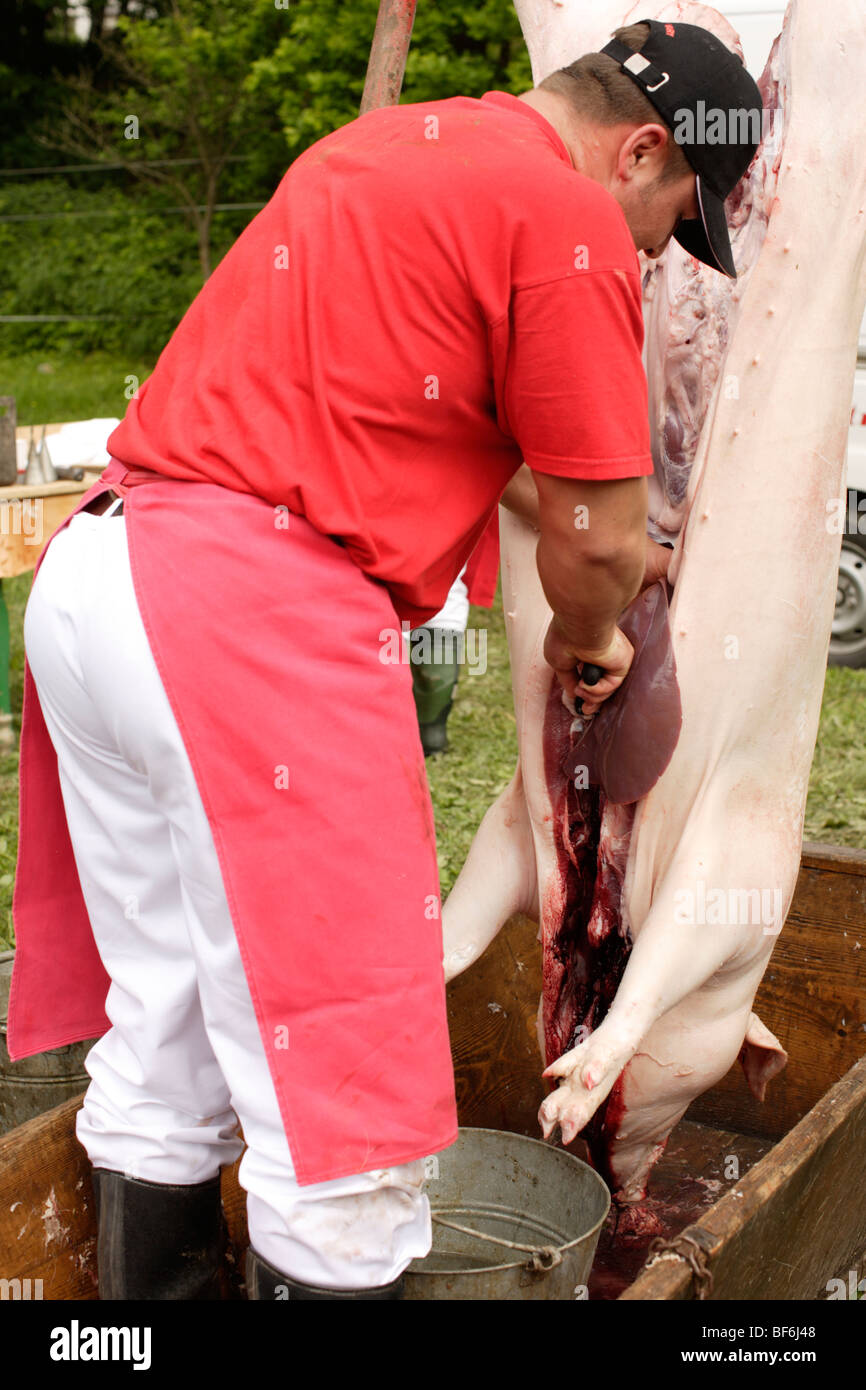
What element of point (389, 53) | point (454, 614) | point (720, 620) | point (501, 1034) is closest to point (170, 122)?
point (454, 614)

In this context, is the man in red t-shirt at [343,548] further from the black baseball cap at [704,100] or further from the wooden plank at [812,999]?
the wooden plank at [812,999]

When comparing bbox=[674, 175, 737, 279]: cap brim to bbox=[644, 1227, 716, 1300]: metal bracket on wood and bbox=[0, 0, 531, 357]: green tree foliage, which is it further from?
bbox=[0, 0, 531, 357]: green tree foliage

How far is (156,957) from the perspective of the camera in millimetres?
2043

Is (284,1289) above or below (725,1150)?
above

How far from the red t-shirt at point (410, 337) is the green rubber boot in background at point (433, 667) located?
11.7ft

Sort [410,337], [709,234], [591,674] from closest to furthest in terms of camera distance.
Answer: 1. [410,337]
2. [709,234]
3. [591,674]

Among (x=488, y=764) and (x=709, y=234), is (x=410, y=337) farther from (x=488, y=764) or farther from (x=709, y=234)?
(x=488, y=764)

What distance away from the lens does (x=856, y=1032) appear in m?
3.02

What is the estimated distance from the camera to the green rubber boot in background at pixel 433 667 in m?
5.44

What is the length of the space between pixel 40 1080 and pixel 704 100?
7.12ft

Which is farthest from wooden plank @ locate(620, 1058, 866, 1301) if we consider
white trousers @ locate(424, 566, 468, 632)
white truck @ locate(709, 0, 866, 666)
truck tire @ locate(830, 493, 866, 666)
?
truck tire @ locate(830, 493, 866, 666)

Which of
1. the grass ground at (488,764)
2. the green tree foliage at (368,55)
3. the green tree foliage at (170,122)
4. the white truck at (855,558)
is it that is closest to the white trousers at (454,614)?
the grass ground at (488,764)

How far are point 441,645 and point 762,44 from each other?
276 centimetres
